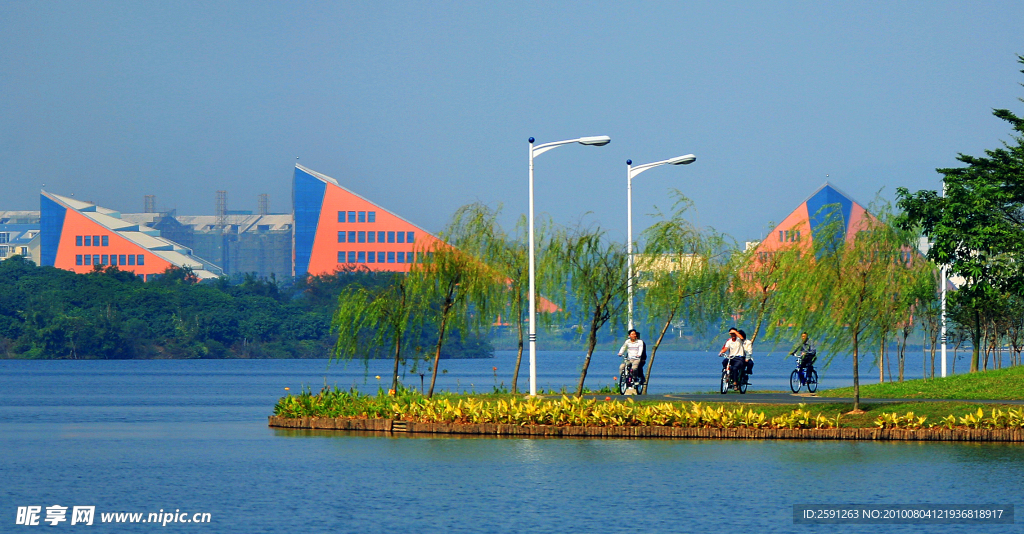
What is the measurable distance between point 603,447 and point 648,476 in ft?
14.0

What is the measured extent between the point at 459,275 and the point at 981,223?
12.8m

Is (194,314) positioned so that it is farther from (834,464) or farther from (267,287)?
(834,464)

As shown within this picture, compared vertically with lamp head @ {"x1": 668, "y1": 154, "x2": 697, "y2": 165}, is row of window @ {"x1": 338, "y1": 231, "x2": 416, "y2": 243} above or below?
above

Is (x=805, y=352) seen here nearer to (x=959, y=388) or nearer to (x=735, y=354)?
(x=735, y=354)

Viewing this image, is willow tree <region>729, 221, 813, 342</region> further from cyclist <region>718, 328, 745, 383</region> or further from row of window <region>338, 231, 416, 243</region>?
row of window <region>338, 231, 416, 243</region>

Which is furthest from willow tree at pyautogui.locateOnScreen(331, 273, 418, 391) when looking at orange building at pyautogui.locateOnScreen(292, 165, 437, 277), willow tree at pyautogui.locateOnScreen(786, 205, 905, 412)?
orange building at pyautogui.locateOnScreen(292, 165, 437, 277)

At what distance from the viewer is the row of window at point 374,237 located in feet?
526

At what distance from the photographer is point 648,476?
61.1 ft

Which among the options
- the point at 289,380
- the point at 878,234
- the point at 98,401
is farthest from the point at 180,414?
the point at 289,380

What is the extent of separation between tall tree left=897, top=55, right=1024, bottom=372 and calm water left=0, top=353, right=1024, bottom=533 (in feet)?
34.3

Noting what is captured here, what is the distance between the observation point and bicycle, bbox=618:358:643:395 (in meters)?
30.4

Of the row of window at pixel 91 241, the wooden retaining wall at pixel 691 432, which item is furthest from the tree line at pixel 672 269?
the row of window at pixel 91 241

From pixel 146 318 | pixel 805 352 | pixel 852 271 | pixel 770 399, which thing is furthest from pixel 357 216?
pixel 852 271

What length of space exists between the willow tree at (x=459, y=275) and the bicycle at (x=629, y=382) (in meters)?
4.02
